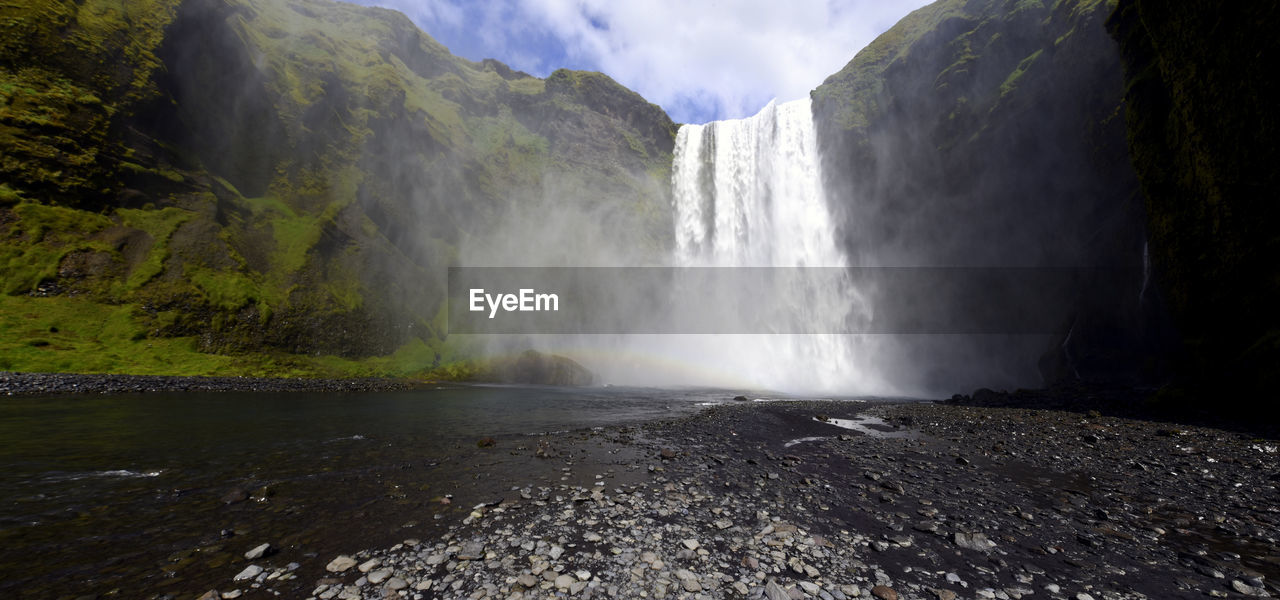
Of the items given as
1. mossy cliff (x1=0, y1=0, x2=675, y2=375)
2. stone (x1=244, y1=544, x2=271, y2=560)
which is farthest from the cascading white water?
stone (x1=244, y1=544, x2=271, y2=560)

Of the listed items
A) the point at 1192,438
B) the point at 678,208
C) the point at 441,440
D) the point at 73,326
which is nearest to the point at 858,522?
the point at 441,440

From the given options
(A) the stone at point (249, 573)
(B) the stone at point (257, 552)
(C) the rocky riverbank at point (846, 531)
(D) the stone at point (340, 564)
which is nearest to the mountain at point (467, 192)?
(C) the rocky riverbank at point (846, 531)

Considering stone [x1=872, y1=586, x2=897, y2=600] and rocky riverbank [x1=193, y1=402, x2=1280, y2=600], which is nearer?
stone [x1=872, y1=586, x2=897, y2=600]

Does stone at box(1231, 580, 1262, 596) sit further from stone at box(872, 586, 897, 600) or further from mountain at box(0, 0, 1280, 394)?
mountain at box(0, 0, 1280, 394)

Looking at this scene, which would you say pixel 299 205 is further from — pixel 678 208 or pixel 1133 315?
pixel 1133 315

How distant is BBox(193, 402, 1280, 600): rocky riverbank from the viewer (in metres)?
4.95

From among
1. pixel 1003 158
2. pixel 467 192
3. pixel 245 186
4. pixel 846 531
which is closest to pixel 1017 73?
pixel 1003 158

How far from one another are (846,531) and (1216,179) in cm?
2676

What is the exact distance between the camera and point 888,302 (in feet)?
182

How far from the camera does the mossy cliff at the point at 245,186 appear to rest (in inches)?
1502

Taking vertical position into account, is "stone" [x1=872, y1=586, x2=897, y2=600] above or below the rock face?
below

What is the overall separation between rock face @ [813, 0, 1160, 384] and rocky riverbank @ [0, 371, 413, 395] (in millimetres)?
60363

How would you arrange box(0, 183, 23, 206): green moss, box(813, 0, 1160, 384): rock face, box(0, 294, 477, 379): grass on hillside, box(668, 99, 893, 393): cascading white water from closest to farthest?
box(0, 294, 477, 379): grass on hillside
box(813, 0, 1160, 384): rock face
box(0, 183, 23, 206): green moss
box(668, 99, 893, 393): cascading white water

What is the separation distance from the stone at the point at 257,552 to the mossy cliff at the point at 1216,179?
31539 millimetres
